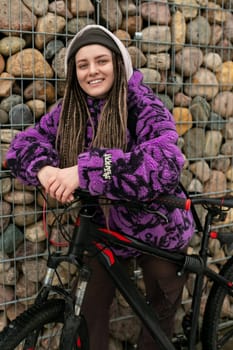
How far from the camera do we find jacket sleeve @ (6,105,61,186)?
5.22 ft

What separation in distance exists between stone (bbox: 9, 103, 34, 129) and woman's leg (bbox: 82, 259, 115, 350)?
0.75 metres

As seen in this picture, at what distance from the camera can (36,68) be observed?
2.17 metres

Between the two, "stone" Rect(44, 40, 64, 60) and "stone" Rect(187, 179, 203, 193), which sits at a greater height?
"stone" Rect(44, 40, 64, 60)

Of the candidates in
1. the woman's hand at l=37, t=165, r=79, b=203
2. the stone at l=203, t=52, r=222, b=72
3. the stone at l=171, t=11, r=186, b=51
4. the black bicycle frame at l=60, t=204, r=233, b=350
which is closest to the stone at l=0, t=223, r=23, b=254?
the black bicycle frame at l=60, t=204, r=233, b=350

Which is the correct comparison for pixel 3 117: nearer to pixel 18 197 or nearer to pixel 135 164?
pixel 18 197

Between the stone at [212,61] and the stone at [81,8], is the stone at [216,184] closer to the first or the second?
the stone at [212,61]

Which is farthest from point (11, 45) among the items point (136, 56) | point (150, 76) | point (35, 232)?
point (35, 232)

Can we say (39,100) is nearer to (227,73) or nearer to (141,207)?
(141,207)

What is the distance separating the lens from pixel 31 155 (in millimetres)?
1626

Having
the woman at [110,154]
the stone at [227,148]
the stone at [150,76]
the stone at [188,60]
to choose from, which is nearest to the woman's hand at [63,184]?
the woman at [110,154]

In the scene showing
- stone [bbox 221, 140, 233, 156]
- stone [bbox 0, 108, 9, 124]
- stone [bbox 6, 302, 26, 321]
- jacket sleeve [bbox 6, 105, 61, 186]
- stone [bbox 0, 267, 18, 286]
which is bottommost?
stone [bbox 6, 302, 26, 321]

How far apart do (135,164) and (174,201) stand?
0.18m

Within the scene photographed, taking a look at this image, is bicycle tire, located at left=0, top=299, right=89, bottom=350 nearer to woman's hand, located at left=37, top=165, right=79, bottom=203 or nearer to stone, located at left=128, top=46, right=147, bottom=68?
woman's hand, located at left=37, top=165, right=79, bottom=203

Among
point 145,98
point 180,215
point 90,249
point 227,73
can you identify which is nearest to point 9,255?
point 90,249
